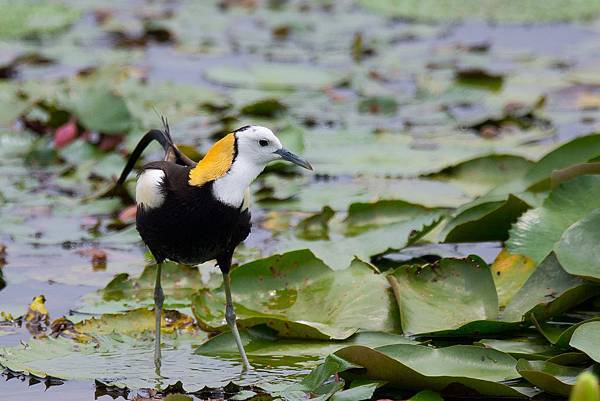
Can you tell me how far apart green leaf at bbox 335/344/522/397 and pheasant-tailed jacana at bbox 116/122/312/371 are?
57cm

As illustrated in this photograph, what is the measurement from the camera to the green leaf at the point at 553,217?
4578mm

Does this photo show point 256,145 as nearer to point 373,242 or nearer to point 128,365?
point 128,365

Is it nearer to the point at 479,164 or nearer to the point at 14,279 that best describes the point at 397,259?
the point at 479,164

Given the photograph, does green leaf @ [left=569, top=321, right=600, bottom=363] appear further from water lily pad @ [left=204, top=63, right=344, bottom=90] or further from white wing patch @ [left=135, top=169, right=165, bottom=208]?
water lily pad @ [left=204, top=63, right=344, bottom=90]

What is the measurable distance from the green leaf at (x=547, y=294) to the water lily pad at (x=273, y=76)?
437 centimetres

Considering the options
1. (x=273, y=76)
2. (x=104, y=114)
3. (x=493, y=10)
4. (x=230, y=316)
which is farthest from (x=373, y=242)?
(x=493, y=10)

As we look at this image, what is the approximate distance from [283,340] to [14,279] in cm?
140

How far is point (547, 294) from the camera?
4242mm

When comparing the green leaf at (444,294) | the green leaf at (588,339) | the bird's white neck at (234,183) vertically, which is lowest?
the green leaf at (444,294)

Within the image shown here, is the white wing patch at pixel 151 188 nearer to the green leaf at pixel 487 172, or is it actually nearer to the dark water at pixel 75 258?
the dark water at pixel 75 258

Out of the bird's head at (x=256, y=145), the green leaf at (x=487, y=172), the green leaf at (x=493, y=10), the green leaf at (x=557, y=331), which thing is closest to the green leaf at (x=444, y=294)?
the green leaf at (x=557, y=331)

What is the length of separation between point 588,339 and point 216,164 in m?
1.26

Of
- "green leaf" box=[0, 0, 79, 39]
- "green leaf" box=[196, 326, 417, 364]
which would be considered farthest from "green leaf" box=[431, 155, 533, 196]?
"green leaf" box=[0, 0, 79, 39]

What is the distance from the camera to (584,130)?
24.6ft
